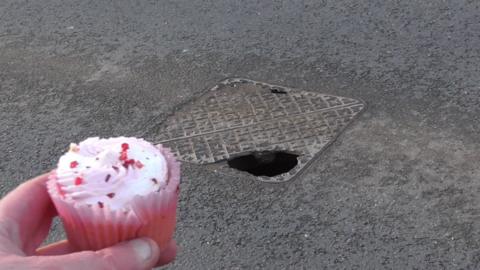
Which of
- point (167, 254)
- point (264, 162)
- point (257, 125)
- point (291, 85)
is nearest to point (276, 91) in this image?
point (291, 85)

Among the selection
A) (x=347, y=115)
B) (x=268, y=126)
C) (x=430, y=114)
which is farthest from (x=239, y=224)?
(x=430, y=114)

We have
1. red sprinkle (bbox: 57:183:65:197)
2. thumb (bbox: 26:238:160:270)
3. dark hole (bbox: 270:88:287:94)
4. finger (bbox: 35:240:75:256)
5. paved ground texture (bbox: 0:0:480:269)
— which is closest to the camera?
thumb (bbox: 26:238:160:270)

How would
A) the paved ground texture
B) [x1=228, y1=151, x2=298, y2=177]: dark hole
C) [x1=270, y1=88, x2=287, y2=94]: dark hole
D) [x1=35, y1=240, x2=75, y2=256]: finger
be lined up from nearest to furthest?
[x1=35, y1=240, x2=75, y2=256]: finger, the paved ground texture, [x1=228, y1=151, x2=298, y2=177]: dark hole, [x1=270, y1=88, x2=287, y2=94]: dark hole

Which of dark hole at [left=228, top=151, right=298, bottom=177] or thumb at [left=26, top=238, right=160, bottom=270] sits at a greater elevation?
thumb at [left=26, top=238, right=160, bottom=270]

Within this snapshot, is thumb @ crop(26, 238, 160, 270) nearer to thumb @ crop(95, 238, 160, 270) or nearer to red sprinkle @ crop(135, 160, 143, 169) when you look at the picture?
thumb @ crop(95, 238, 160, 270)

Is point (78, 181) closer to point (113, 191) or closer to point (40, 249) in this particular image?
point (113, 191)

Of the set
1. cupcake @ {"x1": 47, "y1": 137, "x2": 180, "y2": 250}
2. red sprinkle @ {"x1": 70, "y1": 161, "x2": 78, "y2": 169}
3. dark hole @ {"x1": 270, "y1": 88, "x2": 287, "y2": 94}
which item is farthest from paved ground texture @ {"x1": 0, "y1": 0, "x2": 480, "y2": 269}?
red sprinkle @ {"x1": 70, "y1": 161, "x2": 78, "y2": 169}
